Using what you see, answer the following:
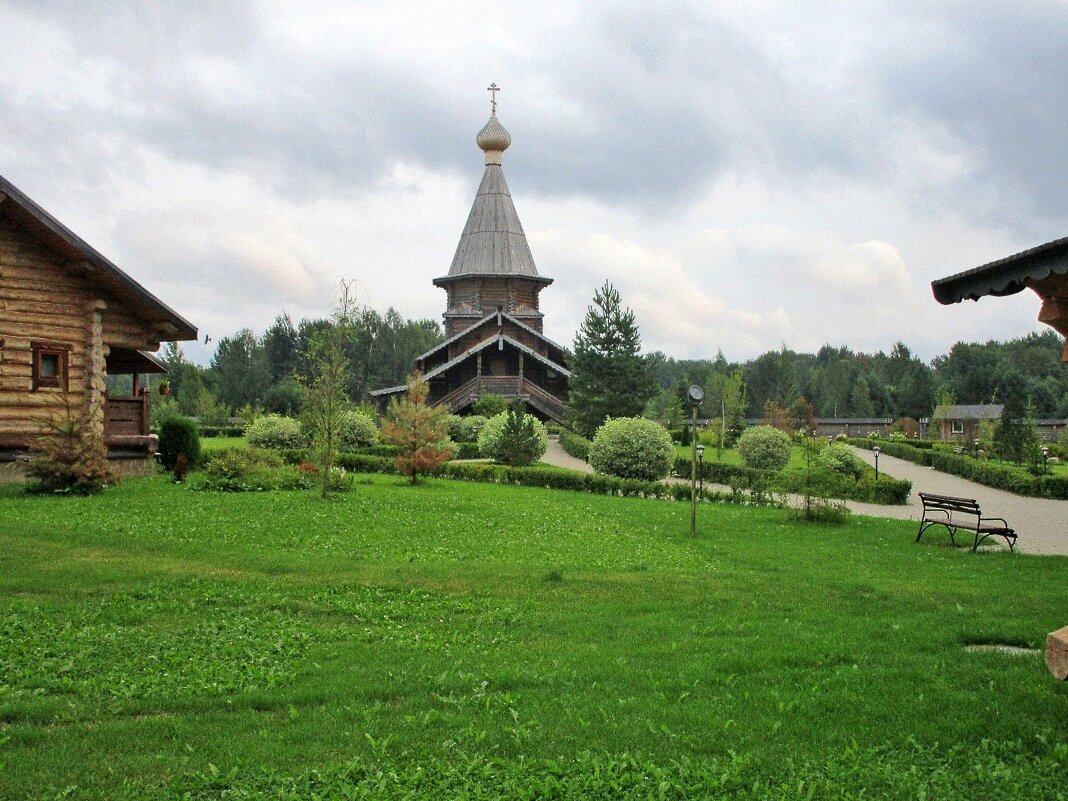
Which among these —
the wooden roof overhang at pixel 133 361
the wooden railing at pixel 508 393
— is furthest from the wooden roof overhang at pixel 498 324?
the wooden roof overhang at pixel 133 361

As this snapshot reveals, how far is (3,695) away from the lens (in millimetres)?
6371

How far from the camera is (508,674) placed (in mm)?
7008

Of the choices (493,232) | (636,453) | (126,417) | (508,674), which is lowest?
(508,674)

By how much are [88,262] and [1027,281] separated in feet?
64.6

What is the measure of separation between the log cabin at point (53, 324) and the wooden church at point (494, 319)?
30.1 metres

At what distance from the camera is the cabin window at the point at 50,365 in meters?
20.9

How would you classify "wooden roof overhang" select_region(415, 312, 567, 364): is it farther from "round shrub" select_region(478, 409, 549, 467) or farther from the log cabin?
the log cabin

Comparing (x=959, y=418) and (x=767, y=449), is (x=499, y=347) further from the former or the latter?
(x=959, y=418)

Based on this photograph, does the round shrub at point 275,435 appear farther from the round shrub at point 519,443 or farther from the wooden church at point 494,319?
the wooden church at point 494,319

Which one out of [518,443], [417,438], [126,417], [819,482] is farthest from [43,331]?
[819,482]

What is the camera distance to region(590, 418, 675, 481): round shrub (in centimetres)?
2831

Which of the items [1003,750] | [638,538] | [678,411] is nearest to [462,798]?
[1003,750]

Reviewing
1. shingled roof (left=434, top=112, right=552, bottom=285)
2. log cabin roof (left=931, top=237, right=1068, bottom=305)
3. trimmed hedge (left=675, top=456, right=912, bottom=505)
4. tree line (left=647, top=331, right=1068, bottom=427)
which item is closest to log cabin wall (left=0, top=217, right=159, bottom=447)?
trimmed hedge (left=675, top=456, right=912, bottom=505)

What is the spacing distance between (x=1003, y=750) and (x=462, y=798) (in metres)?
3.21
